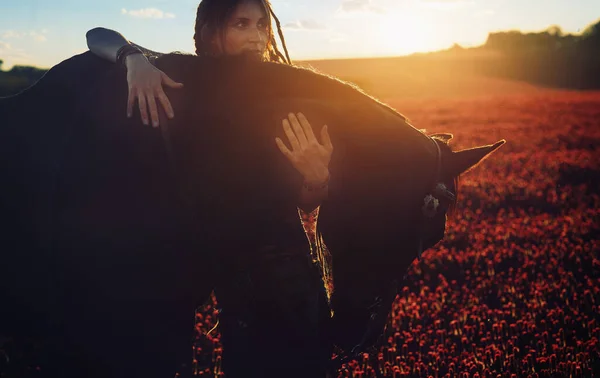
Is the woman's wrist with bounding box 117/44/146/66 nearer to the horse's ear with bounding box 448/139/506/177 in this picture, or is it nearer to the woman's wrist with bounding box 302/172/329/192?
the woman's wrist with bounding box 302/172/329/192

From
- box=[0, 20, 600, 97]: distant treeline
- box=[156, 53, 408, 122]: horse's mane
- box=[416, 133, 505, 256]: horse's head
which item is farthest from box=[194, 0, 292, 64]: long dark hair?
box=[0, 20, 600, 97]: distant treeline

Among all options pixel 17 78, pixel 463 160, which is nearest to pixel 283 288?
pixel 463 160

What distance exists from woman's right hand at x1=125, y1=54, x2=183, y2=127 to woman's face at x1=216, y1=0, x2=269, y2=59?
0.59 m

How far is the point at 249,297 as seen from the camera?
1.90 meters

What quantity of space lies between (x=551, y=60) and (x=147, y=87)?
201 feet

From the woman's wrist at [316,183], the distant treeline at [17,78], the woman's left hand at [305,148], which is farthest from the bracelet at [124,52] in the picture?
the distant treeline at [17,78]

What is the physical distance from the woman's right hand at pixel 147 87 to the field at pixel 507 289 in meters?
0.90

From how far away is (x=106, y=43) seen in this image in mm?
1858

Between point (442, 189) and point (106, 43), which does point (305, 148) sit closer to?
point (442, 189)

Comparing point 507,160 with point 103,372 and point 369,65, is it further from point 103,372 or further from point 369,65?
point 369,65

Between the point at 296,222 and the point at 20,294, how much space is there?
111 cm

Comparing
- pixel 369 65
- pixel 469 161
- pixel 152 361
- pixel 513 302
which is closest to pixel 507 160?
pixel 513 302

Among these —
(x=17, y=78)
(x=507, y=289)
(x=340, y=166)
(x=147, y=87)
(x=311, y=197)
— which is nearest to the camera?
(x=147, y=87)

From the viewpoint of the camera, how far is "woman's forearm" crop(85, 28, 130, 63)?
182 centimetres
